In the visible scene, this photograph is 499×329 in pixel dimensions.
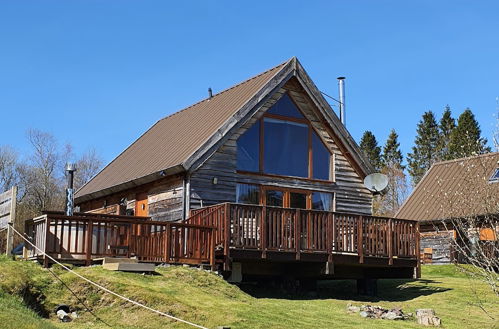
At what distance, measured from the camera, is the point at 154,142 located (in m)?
26.0

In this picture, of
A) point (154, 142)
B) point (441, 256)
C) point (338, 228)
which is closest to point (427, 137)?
point (441, 256)

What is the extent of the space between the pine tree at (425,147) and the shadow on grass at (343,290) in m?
46.7

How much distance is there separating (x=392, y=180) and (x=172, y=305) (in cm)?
5400

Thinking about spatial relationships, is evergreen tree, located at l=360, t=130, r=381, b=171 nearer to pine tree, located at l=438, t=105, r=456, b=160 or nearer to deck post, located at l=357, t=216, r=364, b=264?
pine tree, located at l=438, t=105, r=456, b=160

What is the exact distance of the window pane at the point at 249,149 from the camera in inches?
840

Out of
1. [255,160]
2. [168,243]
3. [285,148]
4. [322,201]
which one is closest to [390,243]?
[322,201]

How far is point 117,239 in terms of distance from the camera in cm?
1686

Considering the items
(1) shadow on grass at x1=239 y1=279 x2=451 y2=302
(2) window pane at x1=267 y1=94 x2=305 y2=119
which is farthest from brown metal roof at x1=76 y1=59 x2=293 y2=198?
(1) shadow on grass at x1=239 y1=279 x2=451 y2=302

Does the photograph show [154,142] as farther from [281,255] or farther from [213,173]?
[281,255]

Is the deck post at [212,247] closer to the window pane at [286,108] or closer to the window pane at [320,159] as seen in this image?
the window pane at [286,108]

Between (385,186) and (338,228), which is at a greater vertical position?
(385,186)

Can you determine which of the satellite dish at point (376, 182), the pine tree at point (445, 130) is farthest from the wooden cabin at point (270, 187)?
the pine tree at point (445, 130)

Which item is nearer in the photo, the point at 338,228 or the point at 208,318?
the point at 208,318

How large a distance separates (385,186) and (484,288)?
4.33 m
